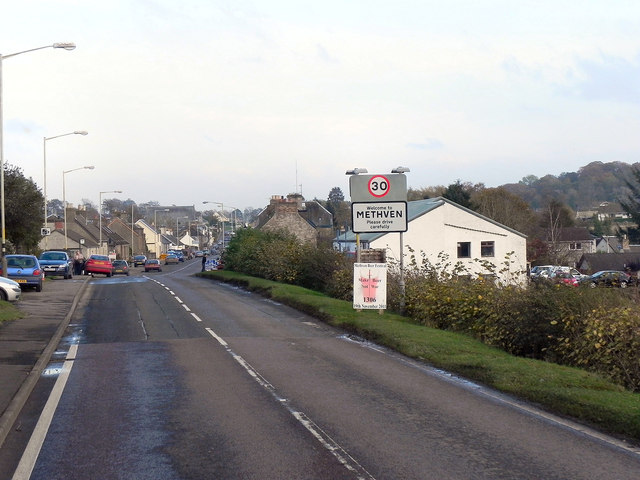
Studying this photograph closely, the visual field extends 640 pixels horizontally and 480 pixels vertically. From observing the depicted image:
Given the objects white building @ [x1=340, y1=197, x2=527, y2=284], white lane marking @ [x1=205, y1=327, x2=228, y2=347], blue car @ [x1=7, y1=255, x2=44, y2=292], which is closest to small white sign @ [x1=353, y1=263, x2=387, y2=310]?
white lane marking @ [x1=205, y1=327, x2=228, y2=347]

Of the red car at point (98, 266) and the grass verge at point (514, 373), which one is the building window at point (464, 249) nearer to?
the red car at point (98, 266)

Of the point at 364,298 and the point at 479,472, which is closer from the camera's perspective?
the point at 479,472

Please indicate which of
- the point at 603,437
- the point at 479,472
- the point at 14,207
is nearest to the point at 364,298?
the point at 603,437

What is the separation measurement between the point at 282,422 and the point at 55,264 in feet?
124

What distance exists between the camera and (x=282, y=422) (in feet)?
29.9

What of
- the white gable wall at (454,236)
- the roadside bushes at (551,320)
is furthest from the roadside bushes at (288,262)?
the white gable wall at (454,236)

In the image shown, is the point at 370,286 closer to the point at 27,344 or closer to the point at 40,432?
the point at 27,344

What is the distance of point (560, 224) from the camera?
8169 centimetres

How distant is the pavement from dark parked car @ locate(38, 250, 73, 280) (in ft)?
49.8

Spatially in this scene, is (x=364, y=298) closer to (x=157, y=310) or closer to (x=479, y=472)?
(x=157, y=310)

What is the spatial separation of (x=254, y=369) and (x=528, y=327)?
5.82 metres

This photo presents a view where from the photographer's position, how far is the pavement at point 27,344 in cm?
1024

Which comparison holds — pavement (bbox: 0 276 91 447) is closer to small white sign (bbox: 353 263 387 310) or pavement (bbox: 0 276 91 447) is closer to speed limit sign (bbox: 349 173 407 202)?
small white sign (bbox: 353 263 387 310)

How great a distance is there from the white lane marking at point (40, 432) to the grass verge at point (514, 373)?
6.35m
